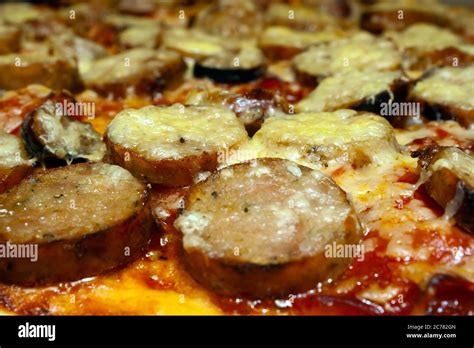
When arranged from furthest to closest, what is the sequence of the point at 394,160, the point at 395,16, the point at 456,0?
the point at 456,0 → the point at 395,16 → the point at 394,160

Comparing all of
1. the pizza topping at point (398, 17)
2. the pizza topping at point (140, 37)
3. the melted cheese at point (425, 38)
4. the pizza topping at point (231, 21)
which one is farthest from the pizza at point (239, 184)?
the pizza topping at point (398, 17)

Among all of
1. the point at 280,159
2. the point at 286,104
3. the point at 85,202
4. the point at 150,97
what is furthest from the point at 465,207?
the point at 150,97

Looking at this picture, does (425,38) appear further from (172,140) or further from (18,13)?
(18,13)

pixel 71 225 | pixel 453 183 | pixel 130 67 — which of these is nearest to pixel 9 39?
pixel 130 67

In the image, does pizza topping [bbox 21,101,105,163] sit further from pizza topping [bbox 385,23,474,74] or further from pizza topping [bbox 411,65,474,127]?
pizza topping [bbox 385,23,474,74]

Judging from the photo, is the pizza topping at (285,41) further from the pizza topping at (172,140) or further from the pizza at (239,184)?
the pizza topping at (172,140)
